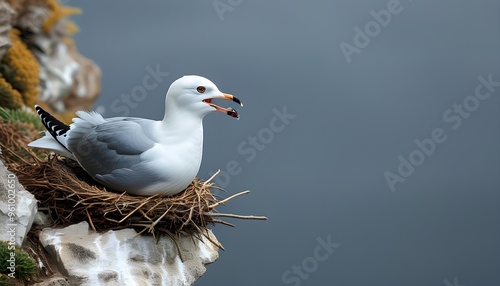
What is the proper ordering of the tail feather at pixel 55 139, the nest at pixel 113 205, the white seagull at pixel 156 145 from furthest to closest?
the tail feather at pixel 55 139
the white seagull at pixel 156 145
the nest at pixel 113 205

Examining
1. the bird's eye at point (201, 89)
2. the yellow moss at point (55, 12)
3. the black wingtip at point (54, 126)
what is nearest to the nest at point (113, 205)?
the black wingtip at point (54, 126)

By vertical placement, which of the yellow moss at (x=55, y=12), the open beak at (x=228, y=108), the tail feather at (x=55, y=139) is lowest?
the open beak at (x=228, y=108)

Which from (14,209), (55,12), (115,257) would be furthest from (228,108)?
(55,12)

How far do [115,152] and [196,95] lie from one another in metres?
0.82

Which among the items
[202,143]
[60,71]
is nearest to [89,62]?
[60,71]

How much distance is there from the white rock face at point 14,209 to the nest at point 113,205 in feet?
0.87

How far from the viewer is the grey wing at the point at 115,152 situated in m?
6.96

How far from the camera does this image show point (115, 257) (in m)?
6.72

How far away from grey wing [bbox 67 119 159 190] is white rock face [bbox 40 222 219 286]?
0.44 meters

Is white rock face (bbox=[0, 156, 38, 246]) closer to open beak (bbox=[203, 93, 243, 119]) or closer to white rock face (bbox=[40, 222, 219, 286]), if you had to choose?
white rock face (bbox=[40, 222, 219, 286])

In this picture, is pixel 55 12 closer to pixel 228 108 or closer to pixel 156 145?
pixel 156 145

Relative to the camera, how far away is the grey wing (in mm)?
6961

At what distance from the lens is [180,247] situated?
23.3 feet

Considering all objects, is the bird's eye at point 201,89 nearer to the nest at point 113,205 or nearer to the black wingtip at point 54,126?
the nest at point 113,205
